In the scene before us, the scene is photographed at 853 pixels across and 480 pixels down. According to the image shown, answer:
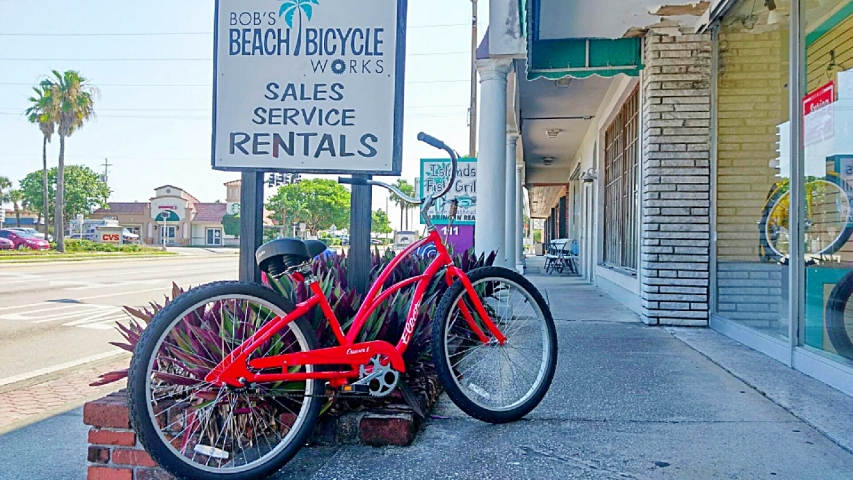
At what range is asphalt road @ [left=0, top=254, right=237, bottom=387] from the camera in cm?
589

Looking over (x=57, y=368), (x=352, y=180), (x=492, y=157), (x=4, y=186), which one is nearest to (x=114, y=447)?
(x=352, y=180)

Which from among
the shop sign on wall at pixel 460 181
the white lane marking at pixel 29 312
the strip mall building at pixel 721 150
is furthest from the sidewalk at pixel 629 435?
the shop sign on wall at pixel 460 181

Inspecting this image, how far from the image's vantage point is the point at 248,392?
251cm

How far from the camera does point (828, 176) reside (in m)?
4.05

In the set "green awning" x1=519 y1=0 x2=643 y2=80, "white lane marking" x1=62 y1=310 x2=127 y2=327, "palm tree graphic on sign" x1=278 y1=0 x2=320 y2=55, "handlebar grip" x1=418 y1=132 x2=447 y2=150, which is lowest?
"white lane marking" x1=62 y1=310 x2=127 y2=327

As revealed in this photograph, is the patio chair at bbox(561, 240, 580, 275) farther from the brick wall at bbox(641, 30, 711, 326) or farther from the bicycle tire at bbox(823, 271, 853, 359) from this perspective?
the bicycle tire at bbox(823, 271, 853, 359)

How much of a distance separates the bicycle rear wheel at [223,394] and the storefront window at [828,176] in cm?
317

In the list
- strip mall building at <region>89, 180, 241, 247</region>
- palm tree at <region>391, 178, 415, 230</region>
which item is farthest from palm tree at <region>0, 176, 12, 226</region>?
palm tree at <region>391, 178, 415, 230</region>

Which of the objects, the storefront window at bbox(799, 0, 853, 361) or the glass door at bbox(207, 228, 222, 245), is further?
the glass door at bbox(207, 228, 222, 245)

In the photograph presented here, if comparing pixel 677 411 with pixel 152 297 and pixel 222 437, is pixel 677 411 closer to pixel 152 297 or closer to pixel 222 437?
pixel 222 437

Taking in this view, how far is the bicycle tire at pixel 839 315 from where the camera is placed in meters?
3.80

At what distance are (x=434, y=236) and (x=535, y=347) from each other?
0.79 m

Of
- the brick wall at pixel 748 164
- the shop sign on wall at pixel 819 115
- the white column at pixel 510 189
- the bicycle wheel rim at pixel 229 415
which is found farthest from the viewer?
the white column at pixel 510 189

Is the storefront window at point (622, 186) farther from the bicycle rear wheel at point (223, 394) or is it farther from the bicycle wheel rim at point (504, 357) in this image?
the bicycle rear wheel at point (223, 394)
